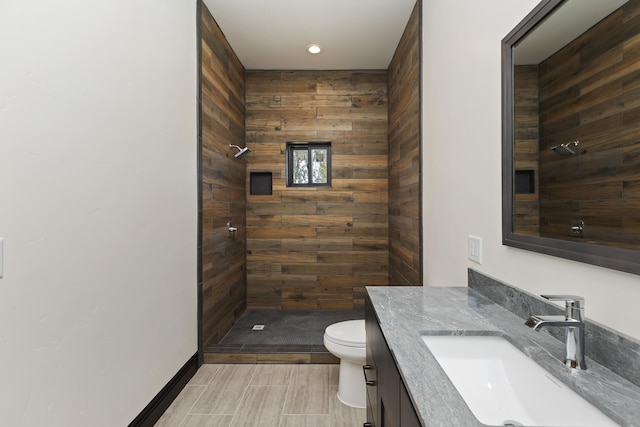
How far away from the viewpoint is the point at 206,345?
2580 millimetres

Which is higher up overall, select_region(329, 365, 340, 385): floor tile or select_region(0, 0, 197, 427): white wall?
select_region(0, 0, 197, 427): white wall

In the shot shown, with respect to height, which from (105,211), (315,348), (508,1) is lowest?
(315,348)

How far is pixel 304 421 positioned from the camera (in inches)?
73.9

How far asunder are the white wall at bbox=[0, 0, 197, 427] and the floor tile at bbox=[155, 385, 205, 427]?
0.59 ft

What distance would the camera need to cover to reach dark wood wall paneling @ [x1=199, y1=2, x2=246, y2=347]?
2.55 meters

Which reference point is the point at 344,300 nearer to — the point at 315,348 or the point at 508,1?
the point at 315,348

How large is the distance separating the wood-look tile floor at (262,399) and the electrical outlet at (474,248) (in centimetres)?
112

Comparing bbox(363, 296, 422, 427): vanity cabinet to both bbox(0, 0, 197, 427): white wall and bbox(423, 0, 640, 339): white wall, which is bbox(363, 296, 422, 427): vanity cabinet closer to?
bbox(423, 0, 640, 339): white wall

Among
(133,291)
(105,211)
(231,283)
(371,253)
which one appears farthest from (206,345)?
(371,253)

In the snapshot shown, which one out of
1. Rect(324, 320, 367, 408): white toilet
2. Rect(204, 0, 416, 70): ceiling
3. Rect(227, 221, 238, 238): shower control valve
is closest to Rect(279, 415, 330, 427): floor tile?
Rect(324, 320, 367, 408): white toilet

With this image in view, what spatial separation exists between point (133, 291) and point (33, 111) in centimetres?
91

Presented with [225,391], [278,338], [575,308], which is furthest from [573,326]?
[278,338]

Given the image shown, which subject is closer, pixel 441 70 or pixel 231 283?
pixel 441 70

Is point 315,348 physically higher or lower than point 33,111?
lower
